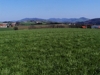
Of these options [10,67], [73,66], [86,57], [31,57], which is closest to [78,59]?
[86,57]

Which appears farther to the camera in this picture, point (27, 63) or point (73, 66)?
point (27, 63)

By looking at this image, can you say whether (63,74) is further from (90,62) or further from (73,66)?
(90,62)

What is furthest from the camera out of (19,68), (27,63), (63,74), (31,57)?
(31,57)

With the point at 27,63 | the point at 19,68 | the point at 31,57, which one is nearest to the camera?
the point at 19,68

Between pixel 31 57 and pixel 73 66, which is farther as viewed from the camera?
pixel 31 57

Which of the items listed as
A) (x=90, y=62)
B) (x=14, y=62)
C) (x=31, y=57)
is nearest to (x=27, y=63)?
(x=14, y=62)

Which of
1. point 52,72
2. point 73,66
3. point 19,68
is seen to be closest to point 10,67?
point 19,68

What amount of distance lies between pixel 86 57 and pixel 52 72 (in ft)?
10.6

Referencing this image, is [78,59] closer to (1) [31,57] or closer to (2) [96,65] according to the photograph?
(2) [96,65]

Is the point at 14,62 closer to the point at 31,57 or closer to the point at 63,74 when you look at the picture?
the point at 31,57

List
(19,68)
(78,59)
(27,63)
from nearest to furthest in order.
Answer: (19,68), (27,63), (78,59)

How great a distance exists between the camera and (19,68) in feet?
29.6

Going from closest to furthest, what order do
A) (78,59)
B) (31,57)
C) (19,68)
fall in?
(19,68) → (78,59) → (31,57)

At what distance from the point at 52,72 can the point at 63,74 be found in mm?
490
